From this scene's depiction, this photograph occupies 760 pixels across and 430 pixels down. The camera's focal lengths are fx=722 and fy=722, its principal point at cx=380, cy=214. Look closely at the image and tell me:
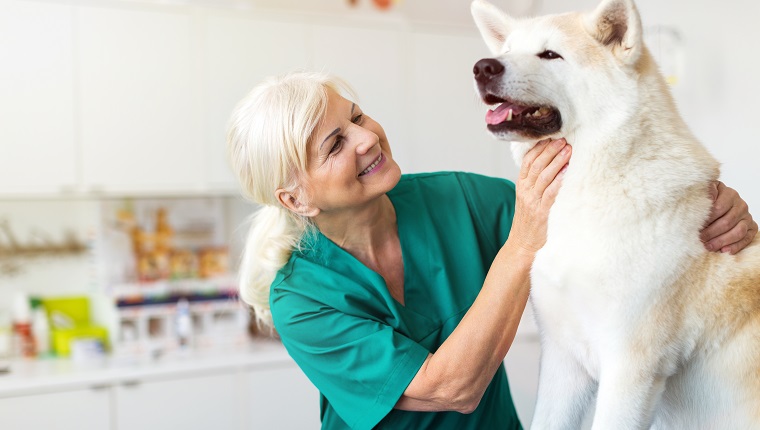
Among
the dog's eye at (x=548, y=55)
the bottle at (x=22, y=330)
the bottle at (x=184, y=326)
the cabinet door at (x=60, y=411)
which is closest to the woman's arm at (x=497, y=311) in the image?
the dog's eye at (x=548, y=55)

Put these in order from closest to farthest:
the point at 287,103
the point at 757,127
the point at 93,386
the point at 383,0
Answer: the point at 287,103 → the point at 757,127 → the point at 93,386 → the point at 383,0

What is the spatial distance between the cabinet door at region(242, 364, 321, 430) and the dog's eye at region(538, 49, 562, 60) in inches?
78.3

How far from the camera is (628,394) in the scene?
0.96m

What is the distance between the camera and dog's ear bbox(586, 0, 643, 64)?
98cm

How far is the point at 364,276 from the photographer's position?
1.39 m

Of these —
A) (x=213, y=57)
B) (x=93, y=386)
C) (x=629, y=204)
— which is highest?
(x=213, y=57)

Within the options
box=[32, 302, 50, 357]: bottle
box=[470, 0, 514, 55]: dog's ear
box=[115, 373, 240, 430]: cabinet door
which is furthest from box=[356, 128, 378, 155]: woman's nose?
box=[32, 302, 50, 357]: bottle

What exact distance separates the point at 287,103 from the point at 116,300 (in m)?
1.83

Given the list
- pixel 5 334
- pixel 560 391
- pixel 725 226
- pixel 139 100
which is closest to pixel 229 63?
pixel 139 100

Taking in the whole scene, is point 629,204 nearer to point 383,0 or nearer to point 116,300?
point 116,300

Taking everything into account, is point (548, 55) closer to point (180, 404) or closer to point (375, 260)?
point (375, 260)

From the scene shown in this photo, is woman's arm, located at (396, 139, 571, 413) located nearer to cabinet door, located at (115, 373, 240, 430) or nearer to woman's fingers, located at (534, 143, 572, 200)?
woman's fingers, located at (534, 143, 572, 200)

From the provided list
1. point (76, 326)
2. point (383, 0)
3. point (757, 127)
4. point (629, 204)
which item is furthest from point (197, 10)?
point (629, 204)

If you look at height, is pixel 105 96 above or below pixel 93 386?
above
